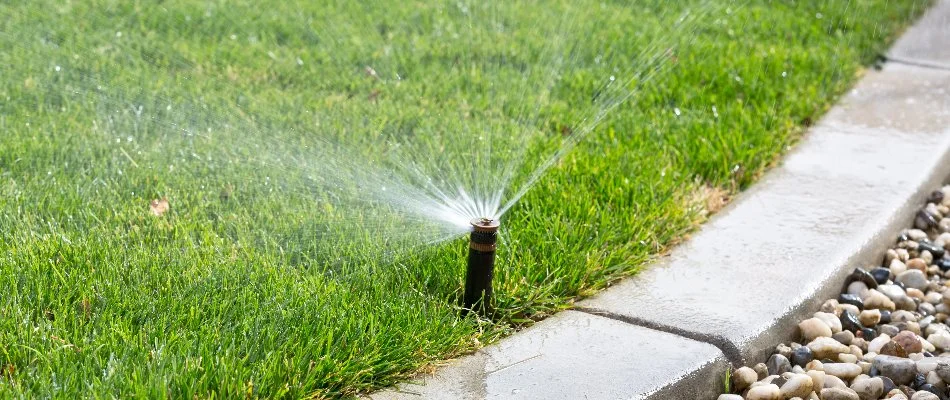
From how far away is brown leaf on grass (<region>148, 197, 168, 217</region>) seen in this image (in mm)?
3016

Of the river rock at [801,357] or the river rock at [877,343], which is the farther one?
the river rock at [877,343]

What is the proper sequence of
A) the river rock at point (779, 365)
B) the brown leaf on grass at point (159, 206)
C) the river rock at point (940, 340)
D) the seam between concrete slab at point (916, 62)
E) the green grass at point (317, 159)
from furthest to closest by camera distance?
the seam between concrete slab at point (916, 62)
the brown leaf on grass at point (159, 206)
the river rock at point (940, 340)
the river rock at point (779, 365)
the green grass at point (317, 159)

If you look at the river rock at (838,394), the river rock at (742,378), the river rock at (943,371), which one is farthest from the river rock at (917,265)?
the river rock at (742,378)

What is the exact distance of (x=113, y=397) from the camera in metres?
2.05

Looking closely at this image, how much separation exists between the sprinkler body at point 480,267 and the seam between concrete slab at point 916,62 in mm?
3507

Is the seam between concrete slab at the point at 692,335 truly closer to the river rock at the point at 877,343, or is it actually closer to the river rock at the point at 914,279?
the river rock at the point at 877,343

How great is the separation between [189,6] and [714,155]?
2.66m

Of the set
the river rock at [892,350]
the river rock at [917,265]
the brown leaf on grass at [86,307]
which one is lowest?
the river rock at [917,265]

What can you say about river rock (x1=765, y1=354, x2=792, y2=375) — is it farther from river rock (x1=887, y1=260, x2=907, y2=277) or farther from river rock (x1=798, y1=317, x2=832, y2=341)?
river rock (x1=887, y1=260, x2=907, y2=277)

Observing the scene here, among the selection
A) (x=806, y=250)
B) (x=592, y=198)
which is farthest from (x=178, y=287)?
(x=806, y=250)

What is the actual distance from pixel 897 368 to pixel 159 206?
6.38ft

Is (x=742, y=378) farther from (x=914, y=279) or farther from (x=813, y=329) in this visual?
(x=914, y=279)

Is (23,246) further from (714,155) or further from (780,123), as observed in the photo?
(780,123)

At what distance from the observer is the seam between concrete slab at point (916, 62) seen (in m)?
5.35
